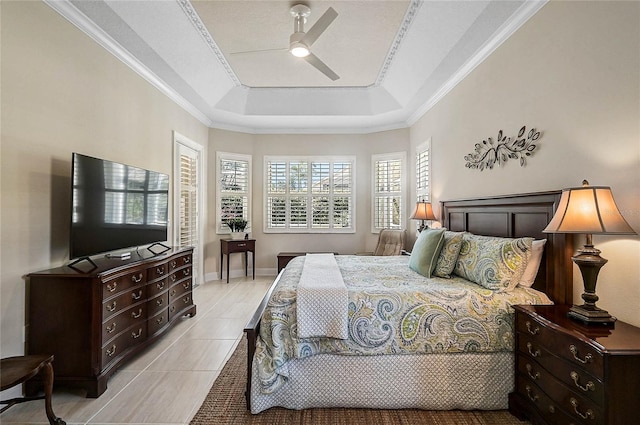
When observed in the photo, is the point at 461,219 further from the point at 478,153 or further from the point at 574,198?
the point at 574,198

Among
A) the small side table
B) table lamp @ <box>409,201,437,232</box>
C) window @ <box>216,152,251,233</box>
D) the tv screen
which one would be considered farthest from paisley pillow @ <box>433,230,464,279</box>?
window @ <box>216,152,251,233</box>

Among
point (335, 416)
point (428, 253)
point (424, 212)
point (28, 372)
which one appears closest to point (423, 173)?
point (424, 212)

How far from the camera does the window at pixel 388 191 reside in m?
5.41

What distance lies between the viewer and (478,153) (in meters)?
3.15

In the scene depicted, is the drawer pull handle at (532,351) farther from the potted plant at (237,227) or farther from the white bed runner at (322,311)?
the potted plant at (237,227)

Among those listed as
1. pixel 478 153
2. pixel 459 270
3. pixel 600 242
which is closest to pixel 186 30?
pixel 478 153

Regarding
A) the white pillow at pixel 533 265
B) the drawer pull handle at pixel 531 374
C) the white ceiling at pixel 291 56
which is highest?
the white ceiling at pixel 291 56

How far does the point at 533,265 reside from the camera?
2.21 meters

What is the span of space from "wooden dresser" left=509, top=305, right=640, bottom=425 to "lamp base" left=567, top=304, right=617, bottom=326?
0.09 feet

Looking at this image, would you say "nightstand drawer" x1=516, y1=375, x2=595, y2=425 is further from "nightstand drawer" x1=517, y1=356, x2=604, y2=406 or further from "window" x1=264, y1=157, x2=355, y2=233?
"window" x1=264, y1=157, x2=355, y2=233

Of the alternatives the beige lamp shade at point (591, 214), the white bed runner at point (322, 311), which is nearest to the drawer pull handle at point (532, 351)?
the beige lamp shade at point (591, 214)

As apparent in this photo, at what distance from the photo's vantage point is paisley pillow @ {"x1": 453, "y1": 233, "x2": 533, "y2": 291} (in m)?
2.10

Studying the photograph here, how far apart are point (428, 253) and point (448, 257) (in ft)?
0.54

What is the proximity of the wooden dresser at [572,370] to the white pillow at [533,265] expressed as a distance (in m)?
0.31
